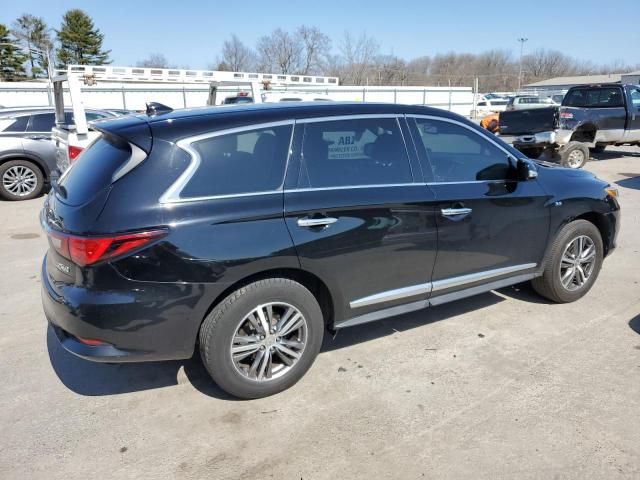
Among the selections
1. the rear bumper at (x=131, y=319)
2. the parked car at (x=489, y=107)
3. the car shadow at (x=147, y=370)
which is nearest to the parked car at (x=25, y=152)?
the car shadow at (x=147, y=370)

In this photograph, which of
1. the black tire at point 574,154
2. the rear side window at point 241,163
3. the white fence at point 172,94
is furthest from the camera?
the white fence at point 172,94

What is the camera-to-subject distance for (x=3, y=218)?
795 cm

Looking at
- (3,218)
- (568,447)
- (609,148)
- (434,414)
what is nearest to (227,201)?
(434,414)

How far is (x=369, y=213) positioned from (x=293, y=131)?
71cm

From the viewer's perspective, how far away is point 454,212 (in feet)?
11.7

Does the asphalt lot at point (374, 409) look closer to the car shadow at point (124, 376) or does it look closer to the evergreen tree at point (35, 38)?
the car shadow at point (124, 376)

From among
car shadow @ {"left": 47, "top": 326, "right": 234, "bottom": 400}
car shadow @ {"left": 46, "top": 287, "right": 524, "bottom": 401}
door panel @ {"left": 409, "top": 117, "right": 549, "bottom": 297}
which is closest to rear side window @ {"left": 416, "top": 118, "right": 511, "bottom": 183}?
door panel @ {"left": 409, "top": 117, "right": 549, "bottom": 297}

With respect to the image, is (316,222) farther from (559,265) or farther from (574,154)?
(574,154)

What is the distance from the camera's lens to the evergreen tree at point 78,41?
62.6 meters

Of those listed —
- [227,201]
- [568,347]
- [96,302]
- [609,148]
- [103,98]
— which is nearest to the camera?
[96,302]

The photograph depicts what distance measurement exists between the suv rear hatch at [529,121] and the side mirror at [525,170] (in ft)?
27.2

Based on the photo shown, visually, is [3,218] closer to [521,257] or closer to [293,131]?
[293,131]

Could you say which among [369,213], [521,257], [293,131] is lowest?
[521,257]

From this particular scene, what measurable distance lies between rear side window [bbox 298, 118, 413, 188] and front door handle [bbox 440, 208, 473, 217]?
337 mm
